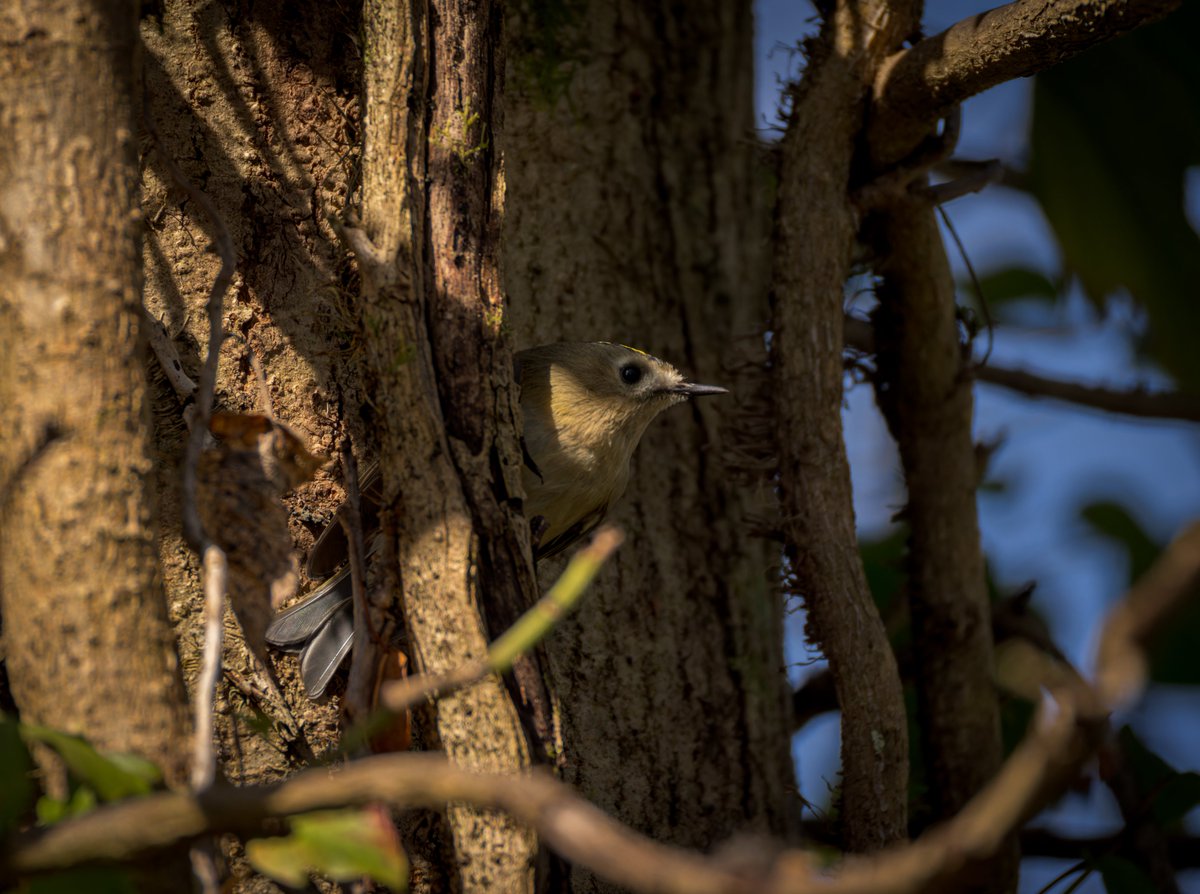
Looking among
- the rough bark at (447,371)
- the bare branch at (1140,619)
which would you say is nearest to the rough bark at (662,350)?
the rough bark at (447,371)

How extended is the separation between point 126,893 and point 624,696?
1615mm

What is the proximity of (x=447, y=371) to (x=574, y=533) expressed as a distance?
1.40 meters

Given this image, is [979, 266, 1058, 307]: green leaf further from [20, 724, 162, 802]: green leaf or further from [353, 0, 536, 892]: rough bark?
[20, 724, 162, 802]: green leaf

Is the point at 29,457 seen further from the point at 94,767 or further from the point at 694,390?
the point at 694,390

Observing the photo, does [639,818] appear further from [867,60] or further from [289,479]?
[867,60]

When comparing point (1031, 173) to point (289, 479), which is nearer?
point (289, 479)

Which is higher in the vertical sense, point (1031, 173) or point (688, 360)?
point (1031, 173)

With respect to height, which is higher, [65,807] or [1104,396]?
[1104,396]

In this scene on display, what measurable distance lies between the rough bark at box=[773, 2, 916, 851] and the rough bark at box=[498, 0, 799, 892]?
156 mm

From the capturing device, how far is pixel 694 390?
2928 mm

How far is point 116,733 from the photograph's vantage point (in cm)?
139

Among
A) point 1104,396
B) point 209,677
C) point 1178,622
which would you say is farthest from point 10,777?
point 1104,396

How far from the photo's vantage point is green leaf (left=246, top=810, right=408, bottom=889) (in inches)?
42.4

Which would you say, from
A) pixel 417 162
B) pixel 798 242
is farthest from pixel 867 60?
pixel 417 162
